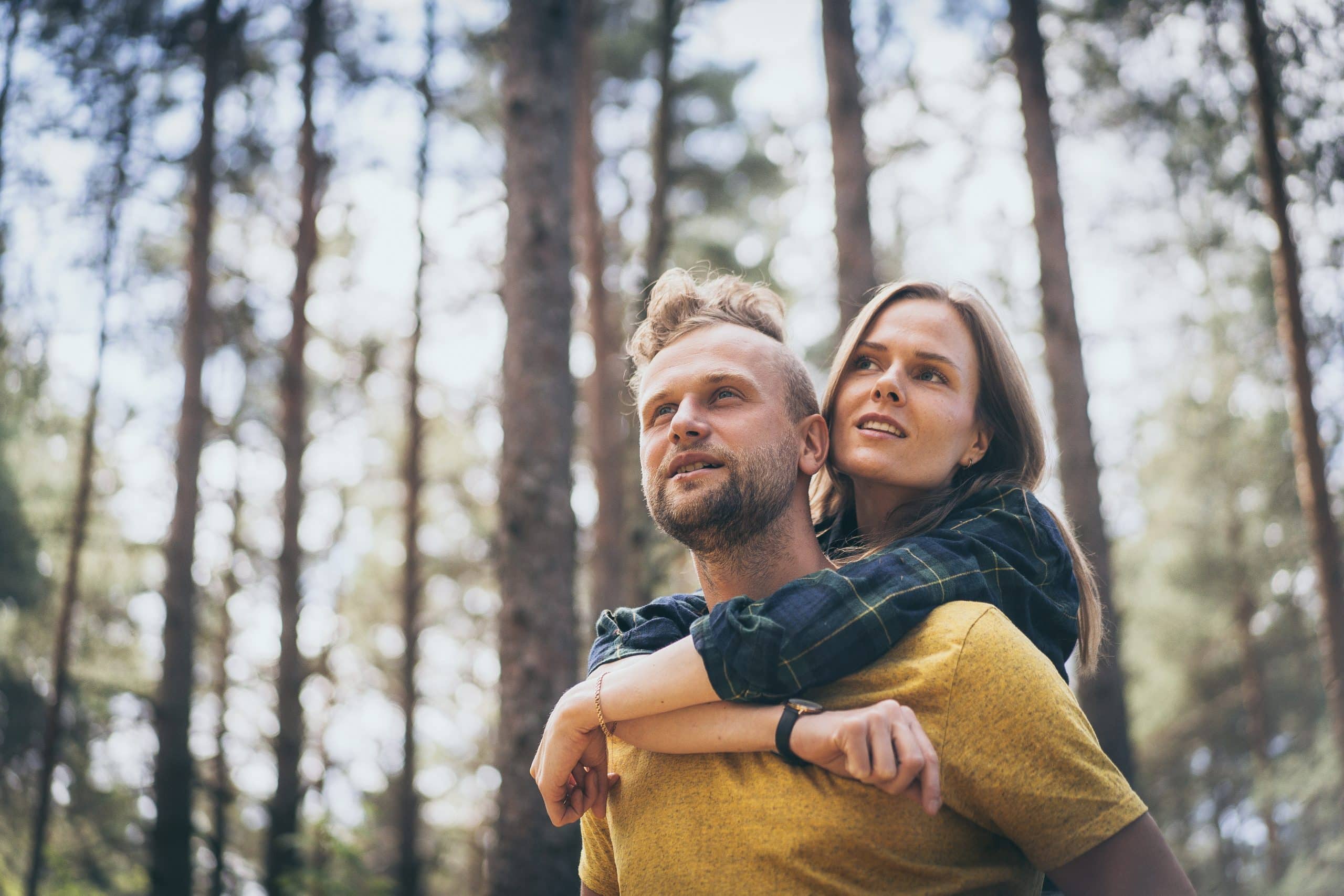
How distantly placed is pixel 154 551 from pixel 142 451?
1.55 m

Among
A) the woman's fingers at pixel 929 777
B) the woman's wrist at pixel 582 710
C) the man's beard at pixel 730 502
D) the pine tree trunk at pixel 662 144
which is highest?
the pine tree trunk at pixel 662 144

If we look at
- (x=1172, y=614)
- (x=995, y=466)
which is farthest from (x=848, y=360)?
(x=1172, y=614)

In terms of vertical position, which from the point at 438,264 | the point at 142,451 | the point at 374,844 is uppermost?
the point at 438,264

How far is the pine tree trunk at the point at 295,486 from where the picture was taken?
11.4 metres

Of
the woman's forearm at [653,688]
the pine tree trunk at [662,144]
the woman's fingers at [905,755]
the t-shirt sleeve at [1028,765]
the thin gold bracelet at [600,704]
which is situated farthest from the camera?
the pine tree trunk at [662,144]

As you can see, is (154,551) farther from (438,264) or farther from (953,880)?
(953,880)

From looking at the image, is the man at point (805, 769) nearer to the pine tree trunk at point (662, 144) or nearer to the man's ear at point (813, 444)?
the man's ear at point (813, 444)

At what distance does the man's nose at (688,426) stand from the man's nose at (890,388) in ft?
1.58

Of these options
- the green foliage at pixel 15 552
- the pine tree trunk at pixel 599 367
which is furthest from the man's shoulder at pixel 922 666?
the green foliage at pixel 15 552

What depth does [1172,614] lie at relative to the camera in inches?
728

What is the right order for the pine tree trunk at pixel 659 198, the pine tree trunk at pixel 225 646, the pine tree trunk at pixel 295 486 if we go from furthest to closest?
1. the pine tree trunk at pixel 225 646
2. the pine tree trunk at pixel 659 198
3. the pine tree trunk at pixel 295 486

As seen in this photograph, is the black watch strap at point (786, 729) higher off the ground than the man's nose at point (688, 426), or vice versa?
the man's nose at point (688, 426)

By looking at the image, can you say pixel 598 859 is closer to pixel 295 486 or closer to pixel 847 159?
pixel 847 159

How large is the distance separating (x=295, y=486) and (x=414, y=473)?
8.37 feet
